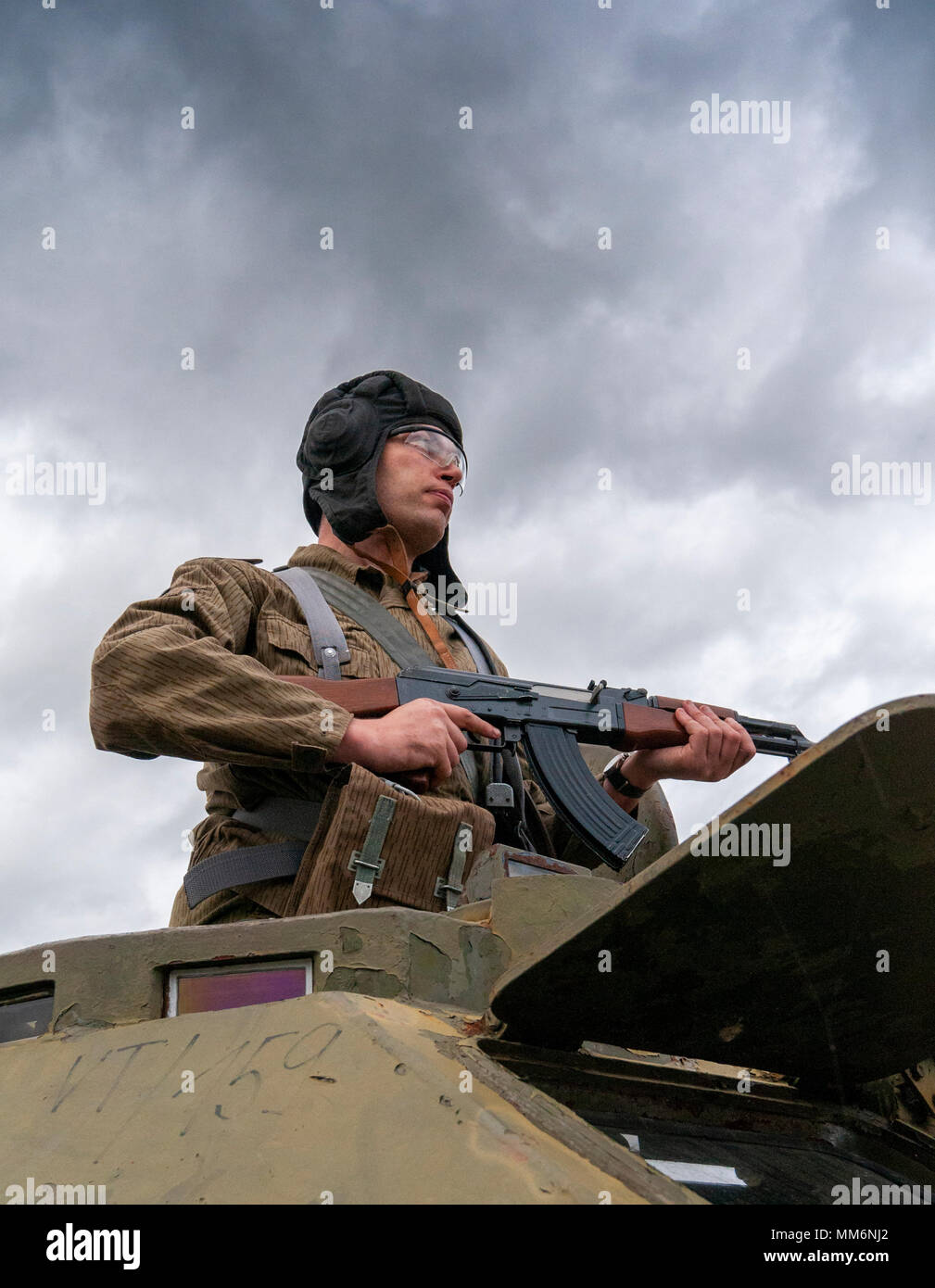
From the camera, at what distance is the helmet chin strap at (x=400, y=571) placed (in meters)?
4.30

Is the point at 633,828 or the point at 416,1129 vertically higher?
the point at 633,828

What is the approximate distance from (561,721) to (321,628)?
71 cm

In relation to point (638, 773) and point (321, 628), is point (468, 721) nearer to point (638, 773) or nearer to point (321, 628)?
point (321, 628)

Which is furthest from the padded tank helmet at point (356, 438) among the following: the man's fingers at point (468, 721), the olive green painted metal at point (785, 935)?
the olive green painted metal at point (785, 935)

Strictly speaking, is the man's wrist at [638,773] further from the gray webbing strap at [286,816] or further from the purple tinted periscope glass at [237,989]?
the purple tinted periscope glass at [237,989]

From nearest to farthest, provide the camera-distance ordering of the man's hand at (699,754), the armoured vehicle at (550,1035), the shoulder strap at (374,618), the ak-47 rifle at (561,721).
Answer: the armoured vehicle at (550,1035) < the ak-47 rifle at (561,721) < the shoulder strap at (374,618) < the man's hand at (699,754)

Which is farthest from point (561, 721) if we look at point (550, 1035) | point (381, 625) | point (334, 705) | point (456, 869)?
point (550, 1035)

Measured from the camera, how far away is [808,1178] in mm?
2666

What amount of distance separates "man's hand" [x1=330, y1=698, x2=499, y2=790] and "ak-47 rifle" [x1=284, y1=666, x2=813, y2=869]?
0.57ft

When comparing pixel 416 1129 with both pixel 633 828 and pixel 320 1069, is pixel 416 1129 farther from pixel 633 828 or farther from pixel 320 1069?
pixel 633 828

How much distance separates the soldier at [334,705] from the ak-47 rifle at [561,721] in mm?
120
